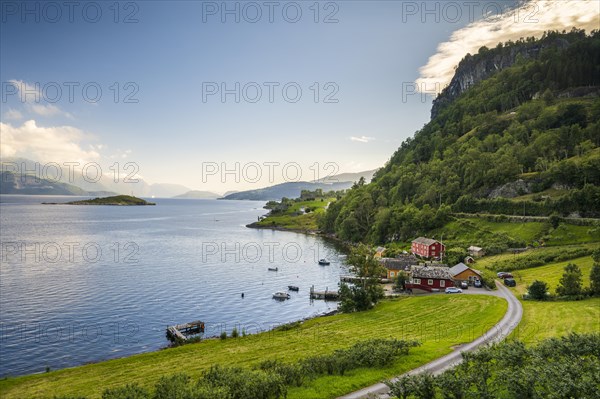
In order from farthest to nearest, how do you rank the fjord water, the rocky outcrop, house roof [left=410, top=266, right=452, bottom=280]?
the rocky outcrop < house roof [left=410, top=266, right=452, bottom=280] < the fjord water

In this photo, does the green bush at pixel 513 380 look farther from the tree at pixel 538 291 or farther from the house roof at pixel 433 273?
the house roof at pixel 433 273

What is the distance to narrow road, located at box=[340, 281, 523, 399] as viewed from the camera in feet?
87.0

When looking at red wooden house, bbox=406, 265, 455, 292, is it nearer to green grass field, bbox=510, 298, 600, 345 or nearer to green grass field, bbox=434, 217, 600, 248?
green grass field, bbox=510, 298, 600, 345

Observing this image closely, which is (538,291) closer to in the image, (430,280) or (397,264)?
(430,280)

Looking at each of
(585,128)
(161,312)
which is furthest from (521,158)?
(161,312)

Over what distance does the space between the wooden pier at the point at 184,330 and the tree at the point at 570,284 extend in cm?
6287

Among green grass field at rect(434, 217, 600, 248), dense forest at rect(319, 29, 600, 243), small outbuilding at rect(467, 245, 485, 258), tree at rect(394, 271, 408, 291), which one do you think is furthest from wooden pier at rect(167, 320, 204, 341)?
dense forest at rect(319, 29, 600, 243)

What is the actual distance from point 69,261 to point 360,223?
11890 centimetres

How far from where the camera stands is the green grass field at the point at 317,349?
1342 inches

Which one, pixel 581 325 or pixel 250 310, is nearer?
pixel 581 325

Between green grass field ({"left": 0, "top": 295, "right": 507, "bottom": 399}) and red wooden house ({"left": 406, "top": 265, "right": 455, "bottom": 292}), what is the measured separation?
10.3m

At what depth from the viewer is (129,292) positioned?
8425cm

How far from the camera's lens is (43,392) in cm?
3753

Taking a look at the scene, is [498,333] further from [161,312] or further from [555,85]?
[555,85]
